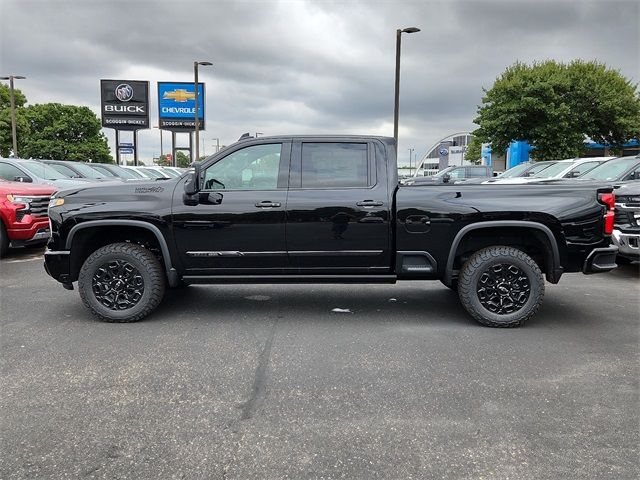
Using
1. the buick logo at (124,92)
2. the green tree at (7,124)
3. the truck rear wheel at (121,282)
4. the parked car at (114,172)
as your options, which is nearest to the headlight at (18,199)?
the truck rear wheel at (121,282)

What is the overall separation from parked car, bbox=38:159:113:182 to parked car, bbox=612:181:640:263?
36.4 ft

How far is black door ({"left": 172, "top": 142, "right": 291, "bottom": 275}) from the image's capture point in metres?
4.87

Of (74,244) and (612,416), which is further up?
(74,244)

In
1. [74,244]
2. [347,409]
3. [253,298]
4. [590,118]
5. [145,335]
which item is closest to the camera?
[347,409]

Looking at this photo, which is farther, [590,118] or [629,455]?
[590,118]

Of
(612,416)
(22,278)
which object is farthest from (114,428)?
(22,278)

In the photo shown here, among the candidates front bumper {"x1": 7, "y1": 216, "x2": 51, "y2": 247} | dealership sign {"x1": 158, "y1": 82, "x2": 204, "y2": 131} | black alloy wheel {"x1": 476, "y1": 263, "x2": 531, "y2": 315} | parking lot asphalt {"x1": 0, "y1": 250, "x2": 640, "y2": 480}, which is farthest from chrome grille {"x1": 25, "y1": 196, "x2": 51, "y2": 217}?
dealership sign {"x1": 158, "y1": 82, "x2": 204, "y2": 131}

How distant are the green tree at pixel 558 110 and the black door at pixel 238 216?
992 inches

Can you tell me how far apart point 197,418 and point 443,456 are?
1.48m

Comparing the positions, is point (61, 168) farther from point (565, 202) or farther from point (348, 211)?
point (565, 202)

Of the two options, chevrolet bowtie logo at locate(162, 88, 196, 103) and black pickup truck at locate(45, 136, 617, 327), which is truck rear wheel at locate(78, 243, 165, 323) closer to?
black pickup truck at locate(45, 136, 617, 327)

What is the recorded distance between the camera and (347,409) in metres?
3.22

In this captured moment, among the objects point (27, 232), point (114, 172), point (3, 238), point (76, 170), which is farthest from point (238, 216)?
point (114, 172)

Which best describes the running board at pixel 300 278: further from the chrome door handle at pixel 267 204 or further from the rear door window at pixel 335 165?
the rear door window at pixel 335 165
